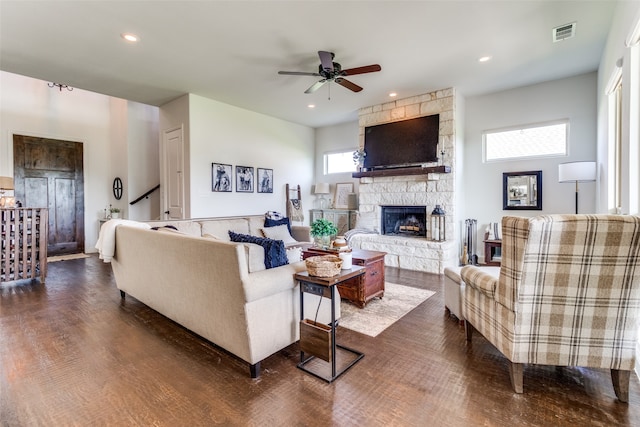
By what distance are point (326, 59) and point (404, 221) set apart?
11.7ft

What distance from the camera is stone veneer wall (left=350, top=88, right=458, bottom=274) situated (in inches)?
197

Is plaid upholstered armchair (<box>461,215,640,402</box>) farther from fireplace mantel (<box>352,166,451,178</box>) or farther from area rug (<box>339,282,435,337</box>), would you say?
fireplace mantel (<box>352,166,451,178</box>)

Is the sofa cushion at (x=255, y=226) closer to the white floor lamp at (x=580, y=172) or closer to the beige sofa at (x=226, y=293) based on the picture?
the beige sofa at (x=226, y=293)

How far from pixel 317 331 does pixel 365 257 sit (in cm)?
151

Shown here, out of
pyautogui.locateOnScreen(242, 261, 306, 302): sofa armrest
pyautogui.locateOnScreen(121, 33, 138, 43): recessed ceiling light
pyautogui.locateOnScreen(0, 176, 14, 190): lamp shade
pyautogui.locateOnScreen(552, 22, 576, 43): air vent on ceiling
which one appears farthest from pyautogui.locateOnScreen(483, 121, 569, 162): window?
pyautogui.locateOnScreen(0, 176, 14, 190): lamp shade

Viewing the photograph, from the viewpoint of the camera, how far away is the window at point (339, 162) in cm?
727

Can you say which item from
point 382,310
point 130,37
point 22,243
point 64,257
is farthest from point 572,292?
point 64,257

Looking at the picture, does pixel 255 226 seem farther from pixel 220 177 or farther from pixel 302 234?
pixel 220 177

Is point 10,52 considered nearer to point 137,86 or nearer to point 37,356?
point 137,86

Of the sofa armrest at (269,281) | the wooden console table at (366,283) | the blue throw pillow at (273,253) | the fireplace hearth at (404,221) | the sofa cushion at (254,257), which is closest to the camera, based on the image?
the sofa armrest at (269,281)

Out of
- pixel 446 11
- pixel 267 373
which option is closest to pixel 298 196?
pixel 446 11

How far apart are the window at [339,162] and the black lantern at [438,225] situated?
2.55 m

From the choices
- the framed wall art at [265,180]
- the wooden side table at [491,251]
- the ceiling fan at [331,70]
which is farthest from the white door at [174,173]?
the wooden side table at [491,251]

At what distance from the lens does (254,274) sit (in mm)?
1971
